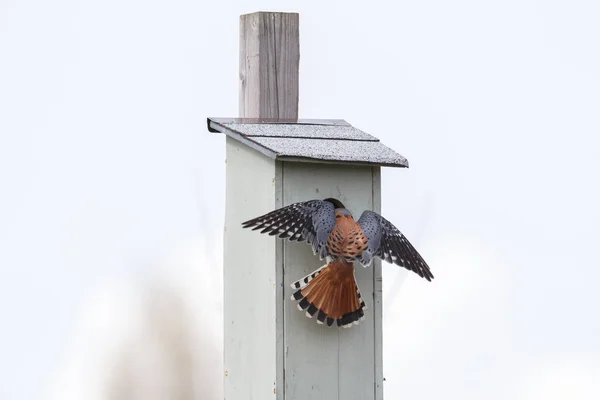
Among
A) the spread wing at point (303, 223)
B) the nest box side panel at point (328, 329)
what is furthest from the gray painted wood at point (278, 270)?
the spread wing at point (303, 223)

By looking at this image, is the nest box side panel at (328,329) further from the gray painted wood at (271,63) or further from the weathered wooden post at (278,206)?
the gray painted wood at (271,63)

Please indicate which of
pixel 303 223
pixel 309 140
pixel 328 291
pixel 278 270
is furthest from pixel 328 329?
pixel 309 140

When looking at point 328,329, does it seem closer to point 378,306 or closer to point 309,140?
point 378,306

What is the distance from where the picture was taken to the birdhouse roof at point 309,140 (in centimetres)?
442

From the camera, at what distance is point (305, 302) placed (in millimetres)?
4414

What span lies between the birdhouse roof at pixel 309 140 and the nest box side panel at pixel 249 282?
80mm

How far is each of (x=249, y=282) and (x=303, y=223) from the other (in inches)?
19.0

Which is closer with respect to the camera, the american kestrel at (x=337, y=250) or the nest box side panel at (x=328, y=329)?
the american kestrel at (x=337, y=250)

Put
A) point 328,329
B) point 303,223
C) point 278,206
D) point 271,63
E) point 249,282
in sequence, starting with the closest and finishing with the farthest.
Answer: point 303,223, point 278,206, point 328,329, point 249,282, point 271,63

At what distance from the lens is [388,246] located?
4.42m

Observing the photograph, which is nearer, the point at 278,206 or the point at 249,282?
the point at 278,206

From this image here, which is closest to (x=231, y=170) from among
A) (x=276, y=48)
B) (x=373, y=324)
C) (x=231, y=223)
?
(x=231, y=223)

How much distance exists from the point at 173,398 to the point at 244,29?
245 centimetres

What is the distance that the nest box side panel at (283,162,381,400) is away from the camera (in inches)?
176
